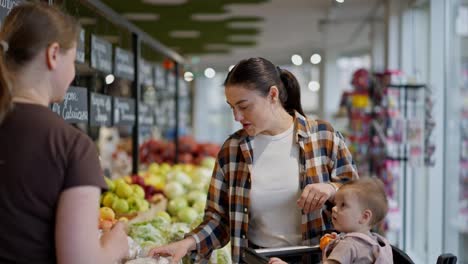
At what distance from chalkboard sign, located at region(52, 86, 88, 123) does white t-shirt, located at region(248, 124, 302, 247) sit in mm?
946

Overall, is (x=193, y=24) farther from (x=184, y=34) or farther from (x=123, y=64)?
(x=123, y=64)

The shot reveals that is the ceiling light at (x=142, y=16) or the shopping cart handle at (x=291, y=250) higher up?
the ceiling light at (x=142, y=16)

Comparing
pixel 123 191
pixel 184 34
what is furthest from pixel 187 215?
pixel 184 34

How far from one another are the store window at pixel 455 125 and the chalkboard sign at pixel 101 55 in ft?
10.5

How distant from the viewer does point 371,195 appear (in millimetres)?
1995

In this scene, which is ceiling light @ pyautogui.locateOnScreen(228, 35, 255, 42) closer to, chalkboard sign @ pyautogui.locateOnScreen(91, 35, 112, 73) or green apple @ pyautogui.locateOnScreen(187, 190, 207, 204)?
green apple @ pyautogui.locateOnScreen(187, 190, 207, 204)

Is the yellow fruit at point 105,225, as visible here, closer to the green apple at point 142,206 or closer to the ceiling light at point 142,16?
the green apple at point 142,206

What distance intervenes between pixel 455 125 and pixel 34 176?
16.4 ft

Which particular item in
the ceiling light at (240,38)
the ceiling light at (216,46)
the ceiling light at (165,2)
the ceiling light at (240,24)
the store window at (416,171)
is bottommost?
the store window at (416,171)

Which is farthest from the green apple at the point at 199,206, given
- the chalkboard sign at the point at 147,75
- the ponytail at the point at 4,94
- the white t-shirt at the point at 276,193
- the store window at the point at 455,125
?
the ponytail at the point at 4,94

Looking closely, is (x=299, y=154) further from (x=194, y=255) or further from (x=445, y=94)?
(x=445, y=94)

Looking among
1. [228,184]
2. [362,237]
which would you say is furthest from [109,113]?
[362,237]

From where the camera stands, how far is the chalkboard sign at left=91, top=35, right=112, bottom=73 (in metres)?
3.75

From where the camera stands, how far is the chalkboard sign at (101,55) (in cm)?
375
